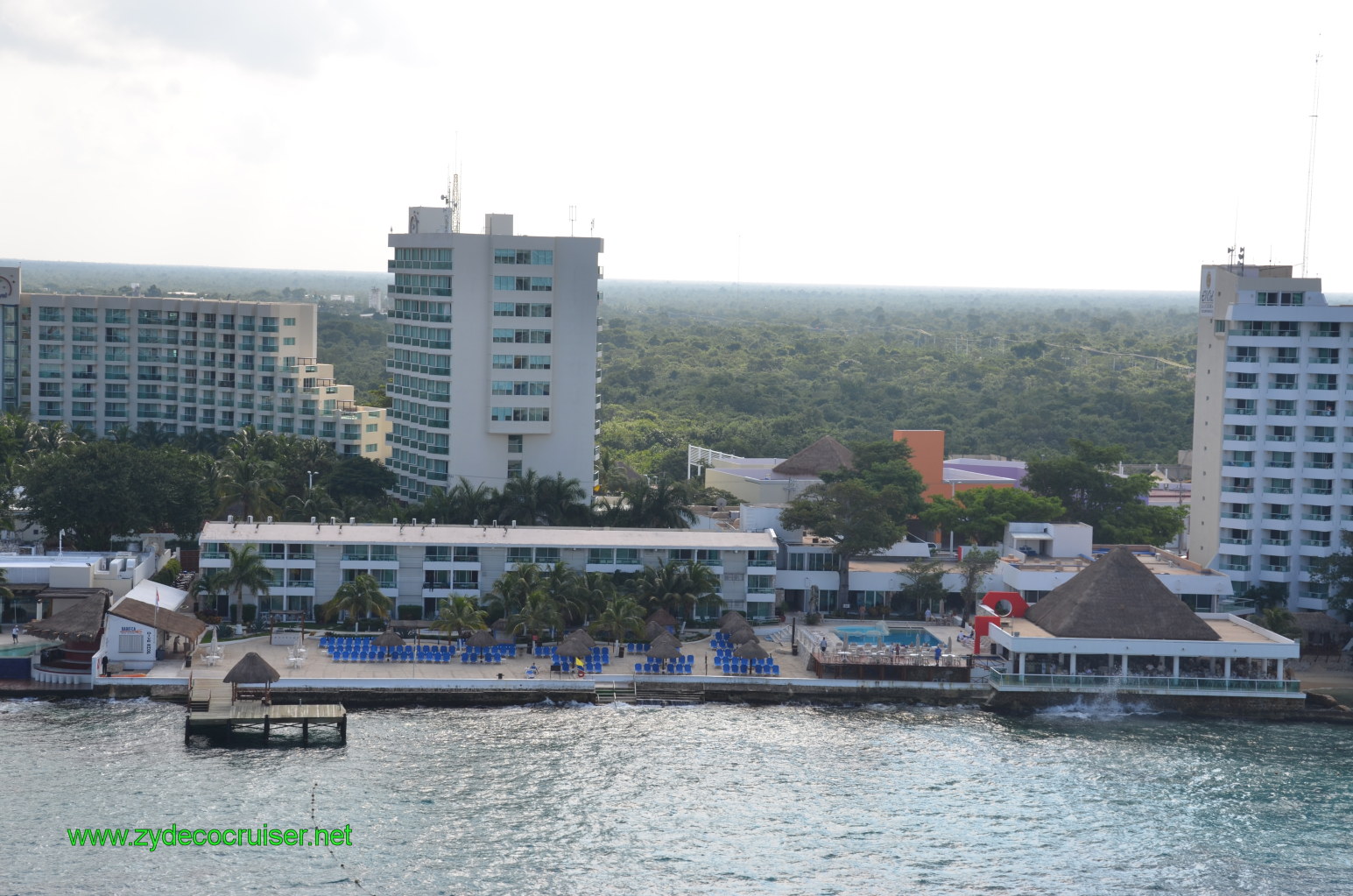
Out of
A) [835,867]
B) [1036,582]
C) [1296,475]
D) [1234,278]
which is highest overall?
[1234,278]

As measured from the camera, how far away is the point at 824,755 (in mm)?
53031

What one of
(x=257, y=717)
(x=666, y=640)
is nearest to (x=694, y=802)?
(x=666, y=640)

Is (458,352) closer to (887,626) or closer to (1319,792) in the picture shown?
(887,626)

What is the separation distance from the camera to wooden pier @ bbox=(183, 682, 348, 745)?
5288 centimetres

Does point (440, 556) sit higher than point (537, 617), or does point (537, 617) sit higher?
point (440, 556)

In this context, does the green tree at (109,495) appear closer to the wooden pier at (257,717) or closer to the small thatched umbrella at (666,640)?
the wooden pier at (257,717)

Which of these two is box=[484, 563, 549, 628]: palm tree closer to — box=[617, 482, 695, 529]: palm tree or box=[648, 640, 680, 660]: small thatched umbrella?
box=[648, 640, 680, 660]: small thatched umbrella

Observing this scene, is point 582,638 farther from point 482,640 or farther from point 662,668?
point 482,640

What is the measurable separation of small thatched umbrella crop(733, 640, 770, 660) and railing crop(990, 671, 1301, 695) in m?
9.11

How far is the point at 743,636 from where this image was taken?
2452 inches

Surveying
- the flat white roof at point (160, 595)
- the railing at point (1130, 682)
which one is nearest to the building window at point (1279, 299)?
the railing at point (1130, 682)

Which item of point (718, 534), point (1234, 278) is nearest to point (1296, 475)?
point (1234, 278)

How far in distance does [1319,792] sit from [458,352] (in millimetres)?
47567

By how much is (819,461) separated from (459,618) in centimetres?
3204
